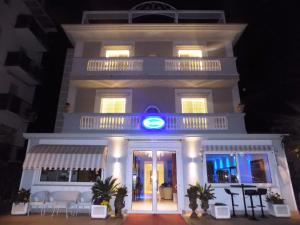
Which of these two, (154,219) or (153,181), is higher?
(153,181)

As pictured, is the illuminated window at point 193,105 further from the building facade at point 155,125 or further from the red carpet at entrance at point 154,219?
the red carpet at entrance at point 154,219

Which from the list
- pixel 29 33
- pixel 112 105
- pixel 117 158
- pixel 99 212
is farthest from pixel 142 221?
pixel 29 33

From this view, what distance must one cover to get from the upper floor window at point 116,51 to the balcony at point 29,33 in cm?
686

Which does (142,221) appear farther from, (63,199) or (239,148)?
(239,148)

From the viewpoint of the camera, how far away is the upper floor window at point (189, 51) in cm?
1277

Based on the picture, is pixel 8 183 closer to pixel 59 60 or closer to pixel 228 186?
pixel 59 60

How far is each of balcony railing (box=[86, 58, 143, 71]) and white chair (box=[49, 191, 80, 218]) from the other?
6674 millimetres

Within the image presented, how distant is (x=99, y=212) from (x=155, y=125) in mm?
4536

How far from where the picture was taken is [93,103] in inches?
457

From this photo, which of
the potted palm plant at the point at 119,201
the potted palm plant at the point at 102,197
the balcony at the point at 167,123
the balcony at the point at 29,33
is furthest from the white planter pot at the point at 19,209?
the balcony at the point at 29,33

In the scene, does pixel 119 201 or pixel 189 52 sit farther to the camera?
pixel 189 52

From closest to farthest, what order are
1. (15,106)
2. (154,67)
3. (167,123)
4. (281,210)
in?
(281,210) → (167,123) → (154,67) → (15,106)

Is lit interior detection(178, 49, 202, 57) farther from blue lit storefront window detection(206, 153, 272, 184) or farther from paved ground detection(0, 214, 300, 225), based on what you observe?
paved ground detection(0, 214, 300, 225)

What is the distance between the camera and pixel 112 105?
38.8 ft
